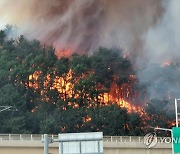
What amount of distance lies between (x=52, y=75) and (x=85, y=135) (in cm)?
6745

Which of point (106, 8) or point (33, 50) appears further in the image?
point (106, 8)

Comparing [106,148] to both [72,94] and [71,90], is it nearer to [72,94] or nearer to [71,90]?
[72,94]

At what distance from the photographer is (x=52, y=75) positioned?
96.9m

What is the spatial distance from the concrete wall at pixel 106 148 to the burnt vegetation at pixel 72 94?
23462 millimetres

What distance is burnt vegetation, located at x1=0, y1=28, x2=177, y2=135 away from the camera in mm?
87812

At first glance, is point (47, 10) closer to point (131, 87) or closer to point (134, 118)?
point (131, 87)

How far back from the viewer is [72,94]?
94.7 metres

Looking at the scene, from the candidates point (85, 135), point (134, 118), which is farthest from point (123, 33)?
point (85, 135)

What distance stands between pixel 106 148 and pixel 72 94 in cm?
3650

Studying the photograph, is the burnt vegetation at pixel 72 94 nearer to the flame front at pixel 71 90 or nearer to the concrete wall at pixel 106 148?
the flame front at pixel 71 90

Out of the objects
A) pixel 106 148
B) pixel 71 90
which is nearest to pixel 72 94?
pixel 71 90

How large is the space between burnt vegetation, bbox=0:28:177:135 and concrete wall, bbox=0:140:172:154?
2346 cm

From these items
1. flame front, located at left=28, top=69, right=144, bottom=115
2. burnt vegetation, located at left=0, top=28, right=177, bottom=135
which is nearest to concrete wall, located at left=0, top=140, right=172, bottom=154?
burnt vegetation, located at left=0, top=28, right=177, bottom=135

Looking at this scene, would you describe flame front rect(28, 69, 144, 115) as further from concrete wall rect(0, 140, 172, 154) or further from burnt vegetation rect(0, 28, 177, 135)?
concrete wall rect(0, 140, 172, 154)
